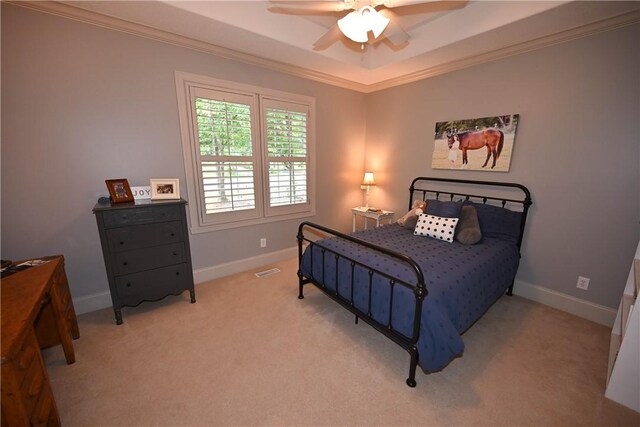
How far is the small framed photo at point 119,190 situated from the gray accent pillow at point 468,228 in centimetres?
318

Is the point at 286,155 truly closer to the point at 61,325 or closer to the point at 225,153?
the point at 225,153

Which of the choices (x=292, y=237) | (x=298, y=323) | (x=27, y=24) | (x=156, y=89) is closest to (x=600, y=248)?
(x=298, y=323)

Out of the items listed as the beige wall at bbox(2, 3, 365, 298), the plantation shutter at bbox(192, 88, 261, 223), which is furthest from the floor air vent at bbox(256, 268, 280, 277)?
the beige wall at bbox(2, 3, 365, 298)

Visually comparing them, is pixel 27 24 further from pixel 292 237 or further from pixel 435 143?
pixel 435 143

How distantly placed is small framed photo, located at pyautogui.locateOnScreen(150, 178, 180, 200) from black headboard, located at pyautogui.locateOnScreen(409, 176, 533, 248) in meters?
2.93

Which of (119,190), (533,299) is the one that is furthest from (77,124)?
(533,299)

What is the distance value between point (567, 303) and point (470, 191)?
4.70 ft

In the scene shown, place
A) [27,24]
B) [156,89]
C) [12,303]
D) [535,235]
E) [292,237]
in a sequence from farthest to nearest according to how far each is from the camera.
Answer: [292,237] < [535,235] < [156,89] < [27,24] < [12,303]

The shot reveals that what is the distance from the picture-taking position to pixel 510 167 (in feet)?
8.96

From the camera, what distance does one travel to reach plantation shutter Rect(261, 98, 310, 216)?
3207 millimetres

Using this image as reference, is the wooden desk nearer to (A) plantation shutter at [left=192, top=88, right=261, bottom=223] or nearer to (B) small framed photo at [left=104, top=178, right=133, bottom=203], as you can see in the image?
(B) small framed photo at [left=104, top=178, right=133, bottom=203]

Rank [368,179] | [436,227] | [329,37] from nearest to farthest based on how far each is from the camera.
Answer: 1. [329,37]
2. [436,227]
3. [368,179]

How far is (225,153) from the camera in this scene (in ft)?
9.57

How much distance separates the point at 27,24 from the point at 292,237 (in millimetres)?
3139
